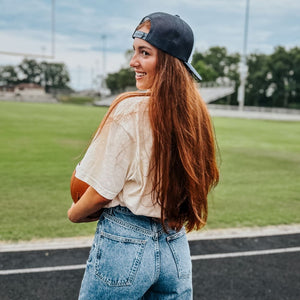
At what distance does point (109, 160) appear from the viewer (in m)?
1.43

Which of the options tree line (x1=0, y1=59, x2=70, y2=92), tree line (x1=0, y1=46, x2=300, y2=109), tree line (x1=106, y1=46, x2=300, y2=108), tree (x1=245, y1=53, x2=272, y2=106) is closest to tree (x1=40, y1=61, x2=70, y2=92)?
tree line (x1=0, y1=59, x2=70, y2=92)

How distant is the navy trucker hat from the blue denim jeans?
0.65 m

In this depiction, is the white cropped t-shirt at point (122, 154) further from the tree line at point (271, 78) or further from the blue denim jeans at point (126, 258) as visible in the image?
the tree line at point (271, 78)

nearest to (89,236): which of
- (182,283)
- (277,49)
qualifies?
(182,283)

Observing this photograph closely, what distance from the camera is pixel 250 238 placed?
5.35 metres

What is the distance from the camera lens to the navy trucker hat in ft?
4.89

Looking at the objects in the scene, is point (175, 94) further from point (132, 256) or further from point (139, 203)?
point (132, 256)

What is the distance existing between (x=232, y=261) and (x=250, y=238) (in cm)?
93

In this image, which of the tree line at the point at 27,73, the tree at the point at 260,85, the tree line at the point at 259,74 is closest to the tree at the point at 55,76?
the tree line at the point at 27,73

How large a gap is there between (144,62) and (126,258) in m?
0.78

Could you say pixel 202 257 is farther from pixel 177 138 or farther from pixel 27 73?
pixel 27 73

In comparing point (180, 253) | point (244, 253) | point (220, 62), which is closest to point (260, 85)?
point (220, 62)

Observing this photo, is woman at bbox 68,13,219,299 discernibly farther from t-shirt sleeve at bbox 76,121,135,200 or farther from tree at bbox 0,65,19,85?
tree at bbox 0,65,19,85

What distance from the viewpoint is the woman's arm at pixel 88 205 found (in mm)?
1466
